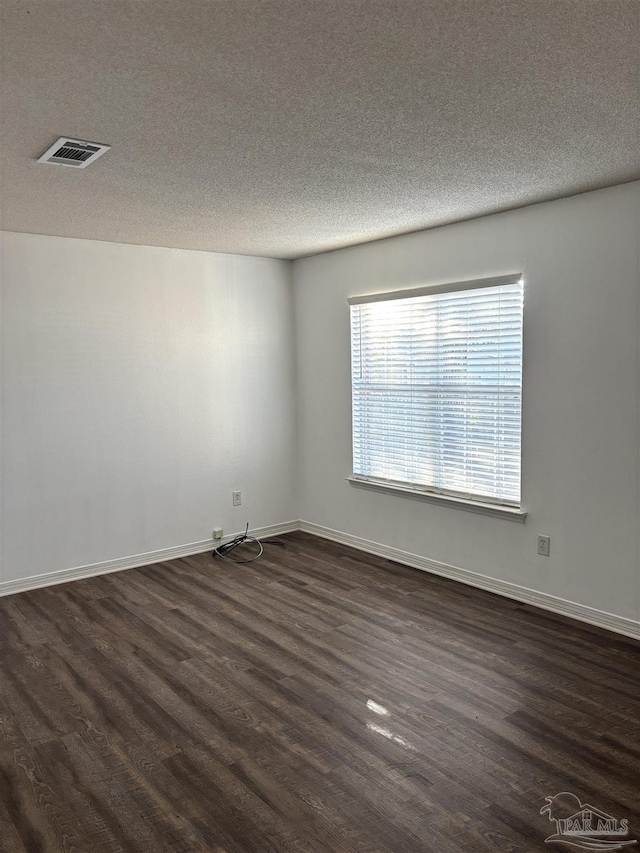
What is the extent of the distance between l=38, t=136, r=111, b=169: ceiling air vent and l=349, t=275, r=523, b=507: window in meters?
2.42

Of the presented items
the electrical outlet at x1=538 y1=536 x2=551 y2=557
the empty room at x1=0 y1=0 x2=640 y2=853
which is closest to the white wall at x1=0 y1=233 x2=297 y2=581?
the empty room at x1=0 y1=0 x2=640 y2=853

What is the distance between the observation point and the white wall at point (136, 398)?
14.5ft

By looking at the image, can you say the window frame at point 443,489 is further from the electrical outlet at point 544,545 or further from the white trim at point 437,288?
the electrical outlet at point 544,545

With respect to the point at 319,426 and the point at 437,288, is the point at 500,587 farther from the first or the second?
the point at 319,426

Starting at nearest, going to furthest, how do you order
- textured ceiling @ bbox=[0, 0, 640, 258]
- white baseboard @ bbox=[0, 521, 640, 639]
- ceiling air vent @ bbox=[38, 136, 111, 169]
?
textured ceiling @ bbox=[0, 0, 640, 258] < ceiling air vent @ bbox=[38, 136, 111, 169] < white baseboard @ bbox=[0, 521, 640, 639]

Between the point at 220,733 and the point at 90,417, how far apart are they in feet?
8.88

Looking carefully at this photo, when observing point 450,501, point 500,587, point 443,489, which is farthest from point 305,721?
point 443,489

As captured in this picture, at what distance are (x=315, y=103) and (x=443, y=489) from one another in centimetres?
290

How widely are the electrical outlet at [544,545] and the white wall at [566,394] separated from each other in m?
0.03

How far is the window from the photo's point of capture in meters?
4.10

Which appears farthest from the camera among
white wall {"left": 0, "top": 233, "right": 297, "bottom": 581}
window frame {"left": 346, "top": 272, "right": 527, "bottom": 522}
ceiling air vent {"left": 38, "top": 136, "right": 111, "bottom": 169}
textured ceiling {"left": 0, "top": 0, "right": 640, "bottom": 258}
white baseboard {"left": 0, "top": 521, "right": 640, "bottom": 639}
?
white wall {"left": 0, "top": 233, "right": 297, "bottom": 581}

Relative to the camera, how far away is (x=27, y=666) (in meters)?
3.34

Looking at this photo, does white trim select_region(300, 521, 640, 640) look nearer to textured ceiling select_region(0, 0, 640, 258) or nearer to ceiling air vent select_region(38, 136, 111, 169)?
textured ceiling select_region(0, 0, 640, 258)

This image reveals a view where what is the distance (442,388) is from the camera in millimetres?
4516
